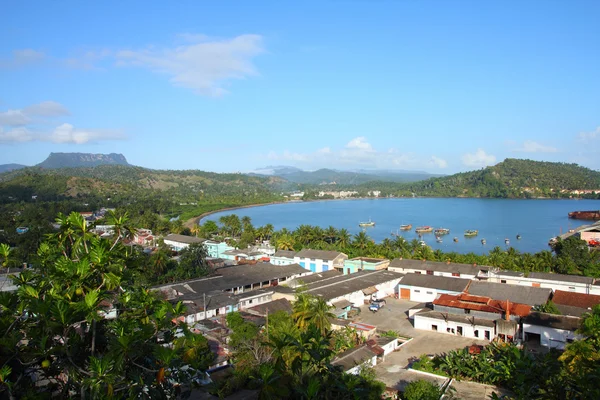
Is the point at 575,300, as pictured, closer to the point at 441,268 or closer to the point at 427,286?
the point at 427,286

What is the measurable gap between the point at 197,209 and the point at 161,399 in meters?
61.0

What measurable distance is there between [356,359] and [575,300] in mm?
8655

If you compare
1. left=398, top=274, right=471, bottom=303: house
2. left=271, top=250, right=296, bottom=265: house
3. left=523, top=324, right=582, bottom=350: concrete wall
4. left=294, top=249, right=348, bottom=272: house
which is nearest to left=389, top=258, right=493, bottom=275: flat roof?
left=398, top=274, right=471, bottom=303: house

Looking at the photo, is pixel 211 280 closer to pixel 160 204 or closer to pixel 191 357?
pixel 191 357

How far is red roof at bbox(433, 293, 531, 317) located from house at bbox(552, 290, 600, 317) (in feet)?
3.40

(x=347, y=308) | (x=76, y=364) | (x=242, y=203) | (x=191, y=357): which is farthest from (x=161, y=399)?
(x=242, y=203)

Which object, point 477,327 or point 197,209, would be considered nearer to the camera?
point 477,327

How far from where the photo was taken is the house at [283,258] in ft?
79.8

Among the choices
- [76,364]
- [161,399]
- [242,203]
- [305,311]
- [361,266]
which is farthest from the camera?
[242,203]

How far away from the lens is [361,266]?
2162 cm

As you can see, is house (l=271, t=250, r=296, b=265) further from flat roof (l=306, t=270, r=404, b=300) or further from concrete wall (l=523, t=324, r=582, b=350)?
concrete wall (l=523, t=324, r=582, b=350)

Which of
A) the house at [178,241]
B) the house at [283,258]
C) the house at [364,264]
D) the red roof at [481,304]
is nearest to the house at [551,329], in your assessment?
the red roof at [481,304]

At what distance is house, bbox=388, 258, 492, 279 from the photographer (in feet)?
61.3

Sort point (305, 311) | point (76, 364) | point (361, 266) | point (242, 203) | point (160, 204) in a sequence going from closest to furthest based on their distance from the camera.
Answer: point (76, 364)
point (305, 311)
point (361, 266)
point (160, 204)
point (242, 203)
